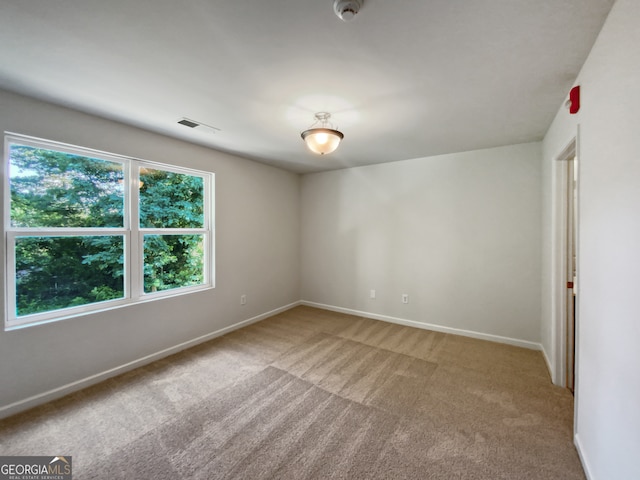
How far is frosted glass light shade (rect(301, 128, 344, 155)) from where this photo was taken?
2.27m

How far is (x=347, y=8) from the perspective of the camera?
1.21m

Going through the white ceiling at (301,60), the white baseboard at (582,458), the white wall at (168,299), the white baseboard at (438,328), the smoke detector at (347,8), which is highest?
the white ceiling at (301,60)

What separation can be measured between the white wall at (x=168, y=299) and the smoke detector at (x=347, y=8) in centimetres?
258

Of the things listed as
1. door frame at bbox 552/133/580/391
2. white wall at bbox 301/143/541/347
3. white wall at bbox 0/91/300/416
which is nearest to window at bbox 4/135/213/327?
white wall at bbox 0/91/300/416

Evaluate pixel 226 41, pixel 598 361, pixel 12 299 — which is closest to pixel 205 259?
pixel 12 299

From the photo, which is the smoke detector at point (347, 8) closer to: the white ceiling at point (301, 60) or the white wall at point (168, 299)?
the white ceiling at point (301, 60)

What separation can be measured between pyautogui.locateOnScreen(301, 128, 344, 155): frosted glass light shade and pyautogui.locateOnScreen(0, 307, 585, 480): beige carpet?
2230mm

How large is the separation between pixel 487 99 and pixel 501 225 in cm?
183

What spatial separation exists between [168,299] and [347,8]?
10.6ft

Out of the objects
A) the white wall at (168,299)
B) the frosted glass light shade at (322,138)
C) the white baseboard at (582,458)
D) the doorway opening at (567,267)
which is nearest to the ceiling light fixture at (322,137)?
the frosted glass light shade at (322,138)

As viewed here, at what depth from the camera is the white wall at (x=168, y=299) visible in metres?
2.13

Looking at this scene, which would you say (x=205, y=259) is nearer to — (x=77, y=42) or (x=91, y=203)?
(x=91, y=203)

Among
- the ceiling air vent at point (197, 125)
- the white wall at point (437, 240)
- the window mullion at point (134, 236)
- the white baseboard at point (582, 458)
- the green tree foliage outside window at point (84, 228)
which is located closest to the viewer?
the white baseboard at point (582, 458)

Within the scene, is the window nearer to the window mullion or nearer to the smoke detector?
the window mullion
